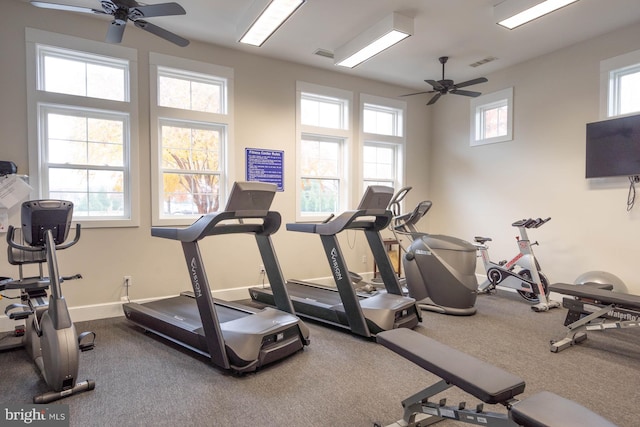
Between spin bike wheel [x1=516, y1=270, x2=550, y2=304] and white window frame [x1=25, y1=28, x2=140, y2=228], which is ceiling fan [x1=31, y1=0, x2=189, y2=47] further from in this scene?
spin bike wheel [x1=516, y1=270, x2=550, y2=304]

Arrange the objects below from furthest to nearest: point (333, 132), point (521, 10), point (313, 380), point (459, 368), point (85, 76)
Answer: point (333, 132) → point (85, 76) → point (521, 10) → point (313, 380) → point (459, 368)

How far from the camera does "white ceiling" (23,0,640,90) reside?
3.80 metres

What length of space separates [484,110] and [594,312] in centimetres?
390

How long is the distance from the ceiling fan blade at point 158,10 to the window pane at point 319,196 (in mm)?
3121

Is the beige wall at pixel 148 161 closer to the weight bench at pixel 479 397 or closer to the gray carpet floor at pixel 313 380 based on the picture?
the gray carpet floor at pixel 313 380

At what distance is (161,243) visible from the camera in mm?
4457

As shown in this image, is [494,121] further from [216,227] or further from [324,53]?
[216,227]

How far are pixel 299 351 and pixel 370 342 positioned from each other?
2.34 ft

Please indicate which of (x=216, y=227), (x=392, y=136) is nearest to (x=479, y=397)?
(x=216, y=227)

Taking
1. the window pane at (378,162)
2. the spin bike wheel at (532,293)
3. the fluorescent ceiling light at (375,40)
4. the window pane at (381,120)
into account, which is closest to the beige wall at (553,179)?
the spin bike wheel at (532,293)

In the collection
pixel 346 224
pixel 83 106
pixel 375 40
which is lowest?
pixel 346 224

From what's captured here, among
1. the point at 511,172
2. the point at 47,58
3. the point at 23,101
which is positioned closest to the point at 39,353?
the point at 23,101

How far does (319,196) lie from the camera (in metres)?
5.80

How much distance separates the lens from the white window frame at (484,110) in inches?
218
